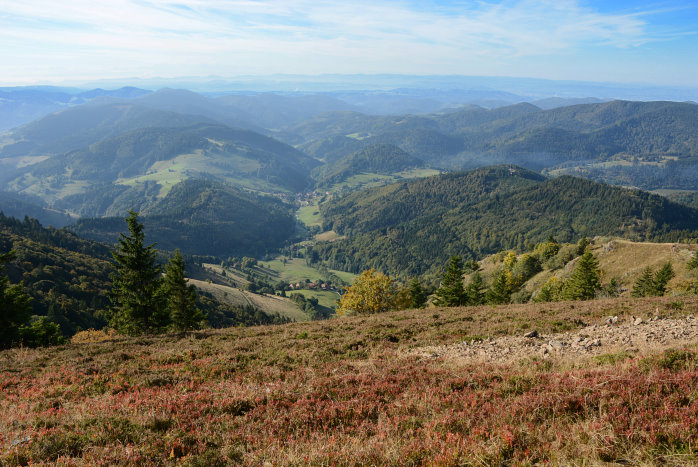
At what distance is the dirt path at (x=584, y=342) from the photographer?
13312 mm

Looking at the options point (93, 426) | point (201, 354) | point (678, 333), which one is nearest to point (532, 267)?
point (678, 333)

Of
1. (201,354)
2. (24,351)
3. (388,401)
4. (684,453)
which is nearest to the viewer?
(684,453)

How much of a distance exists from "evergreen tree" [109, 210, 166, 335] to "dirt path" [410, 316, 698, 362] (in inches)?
1168

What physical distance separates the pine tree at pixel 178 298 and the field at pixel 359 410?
64.2 ft

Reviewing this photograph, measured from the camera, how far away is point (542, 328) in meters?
19.7

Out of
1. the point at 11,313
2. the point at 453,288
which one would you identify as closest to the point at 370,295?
the point at 453,288

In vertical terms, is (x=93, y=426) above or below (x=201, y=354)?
above

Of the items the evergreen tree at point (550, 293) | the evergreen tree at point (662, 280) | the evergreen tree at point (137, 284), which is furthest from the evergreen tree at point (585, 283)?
the evergreen tree at point (137, 284)

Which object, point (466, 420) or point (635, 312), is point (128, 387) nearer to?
point (466, 420)

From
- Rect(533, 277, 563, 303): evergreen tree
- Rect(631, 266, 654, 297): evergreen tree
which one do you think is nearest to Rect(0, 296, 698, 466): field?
Rect(631, 266, 654, 297): evergreen tree

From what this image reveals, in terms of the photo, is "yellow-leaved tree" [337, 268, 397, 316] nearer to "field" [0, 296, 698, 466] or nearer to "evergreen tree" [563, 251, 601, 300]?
"evergreen tree" [563, 251, 601, 300]

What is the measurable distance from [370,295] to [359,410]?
144 ft

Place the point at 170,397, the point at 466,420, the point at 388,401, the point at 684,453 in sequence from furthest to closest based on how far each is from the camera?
the point at 170,397 < the point at 388,401 < the point at 466,420 < the point at 684,453

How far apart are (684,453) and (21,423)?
15335 millimetres
